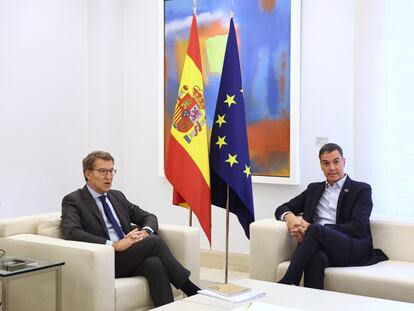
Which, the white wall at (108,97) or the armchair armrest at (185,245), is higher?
the white wall at (108,97)

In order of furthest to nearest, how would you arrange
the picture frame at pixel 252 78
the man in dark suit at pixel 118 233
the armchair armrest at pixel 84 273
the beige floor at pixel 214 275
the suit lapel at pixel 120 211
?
the picture frame at pixel 252 78 < the beige floor at pixel 214 275 < the suit lapel at pixel 120 211 < the man in dark suit at pixel 118 233 < the armchair armrest at pixel 84 273

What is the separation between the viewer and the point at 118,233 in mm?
4176

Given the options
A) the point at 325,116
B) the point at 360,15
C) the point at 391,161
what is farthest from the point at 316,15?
the point at 391,161

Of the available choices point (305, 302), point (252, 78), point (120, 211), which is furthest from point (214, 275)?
point (305, 302)

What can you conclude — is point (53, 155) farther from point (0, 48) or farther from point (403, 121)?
point (403, 121)

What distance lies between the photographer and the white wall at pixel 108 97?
18.0ft

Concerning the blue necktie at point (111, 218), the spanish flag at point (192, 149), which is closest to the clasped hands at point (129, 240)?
the blue necktie at point (111, 218)

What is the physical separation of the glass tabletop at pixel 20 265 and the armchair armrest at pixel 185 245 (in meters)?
0.95

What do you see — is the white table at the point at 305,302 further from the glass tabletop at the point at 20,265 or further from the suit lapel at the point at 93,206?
the suit lapel at the point at 93,206

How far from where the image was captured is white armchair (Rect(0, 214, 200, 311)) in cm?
354

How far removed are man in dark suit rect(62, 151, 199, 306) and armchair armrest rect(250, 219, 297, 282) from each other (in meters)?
0.60

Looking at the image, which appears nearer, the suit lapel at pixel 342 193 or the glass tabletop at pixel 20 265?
the glass tabletop at pixel 20 265

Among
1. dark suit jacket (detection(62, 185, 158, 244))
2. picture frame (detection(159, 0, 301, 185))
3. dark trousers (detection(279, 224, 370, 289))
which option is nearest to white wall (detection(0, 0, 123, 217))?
picture frame (detection(159, 0, 301, 185))

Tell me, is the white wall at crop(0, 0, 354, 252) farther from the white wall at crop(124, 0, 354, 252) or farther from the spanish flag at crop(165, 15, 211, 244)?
the spanish flag at crop(165, 15, 211, 244)
